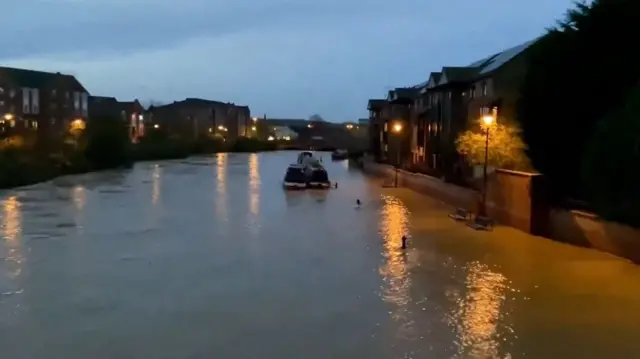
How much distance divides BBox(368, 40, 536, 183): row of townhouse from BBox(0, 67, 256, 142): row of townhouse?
2251 centimetres

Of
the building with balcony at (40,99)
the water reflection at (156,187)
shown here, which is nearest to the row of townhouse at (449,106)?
the water reflection at (156,187)

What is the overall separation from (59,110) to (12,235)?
4991cm

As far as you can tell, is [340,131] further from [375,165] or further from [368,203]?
[368,203]

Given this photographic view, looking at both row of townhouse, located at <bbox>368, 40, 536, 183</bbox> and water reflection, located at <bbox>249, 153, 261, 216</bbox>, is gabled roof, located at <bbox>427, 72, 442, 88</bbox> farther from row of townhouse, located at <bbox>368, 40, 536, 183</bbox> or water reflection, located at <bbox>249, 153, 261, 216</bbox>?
water reflection, located at <bbox>249, 153, 261, 216</bbox>

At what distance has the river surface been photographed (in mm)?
9180

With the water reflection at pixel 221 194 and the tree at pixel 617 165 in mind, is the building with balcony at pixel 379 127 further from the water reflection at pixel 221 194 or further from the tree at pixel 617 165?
the tree at pixel 617 165

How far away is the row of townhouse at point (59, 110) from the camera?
5956 centimetres

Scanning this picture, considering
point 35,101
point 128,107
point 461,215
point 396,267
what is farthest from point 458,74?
point 128,107

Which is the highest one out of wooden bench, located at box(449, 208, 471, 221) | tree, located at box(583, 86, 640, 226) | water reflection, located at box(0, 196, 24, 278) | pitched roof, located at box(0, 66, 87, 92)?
pitched roof, located at box(0, 66, 87, 92)

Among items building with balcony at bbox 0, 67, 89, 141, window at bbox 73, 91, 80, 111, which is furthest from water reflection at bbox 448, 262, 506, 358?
window at bbox 73, 91, 80, 111

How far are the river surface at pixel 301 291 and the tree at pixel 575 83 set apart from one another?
6.48 feet

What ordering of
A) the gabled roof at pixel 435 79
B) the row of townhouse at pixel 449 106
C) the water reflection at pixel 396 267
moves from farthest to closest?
1. the gabled roof at pixel 435 79
2. the row of townhouse at pixel 449 106
3. the water reflection at pixel 396 267

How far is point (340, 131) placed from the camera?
12838cm

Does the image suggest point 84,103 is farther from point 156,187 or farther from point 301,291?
point 301,291
